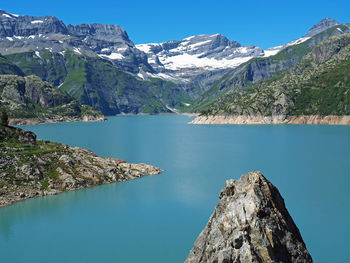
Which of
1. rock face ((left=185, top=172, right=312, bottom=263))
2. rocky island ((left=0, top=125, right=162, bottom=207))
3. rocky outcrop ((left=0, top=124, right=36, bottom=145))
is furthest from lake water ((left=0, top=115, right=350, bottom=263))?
rocky outcrop ((left=0, top=124, right=36, bottom=145))

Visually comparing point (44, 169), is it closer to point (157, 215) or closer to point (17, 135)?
point (17, 135)

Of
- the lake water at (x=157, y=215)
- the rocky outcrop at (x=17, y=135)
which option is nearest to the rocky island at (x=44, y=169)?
the rocky outcrop at (x=17, y=135)

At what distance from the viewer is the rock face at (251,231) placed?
82.0ft

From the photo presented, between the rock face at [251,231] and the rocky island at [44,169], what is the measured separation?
148ft

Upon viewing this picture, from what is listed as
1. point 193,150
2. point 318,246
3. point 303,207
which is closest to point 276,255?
point 318,246

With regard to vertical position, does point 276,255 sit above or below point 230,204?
below

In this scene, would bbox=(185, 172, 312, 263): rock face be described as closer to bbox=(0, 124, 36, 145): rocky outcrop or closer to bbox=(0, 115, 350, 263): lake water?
bbox=(0, 115, 350, 263): lake water

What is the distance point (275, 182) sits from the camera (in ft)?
256

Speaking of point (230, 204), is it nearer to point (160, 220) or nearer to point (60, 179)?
point (160, 220)

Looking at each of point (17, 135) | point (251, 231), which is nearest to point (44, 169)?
point (17, 135)

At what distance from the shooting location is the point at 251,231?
1001 inches

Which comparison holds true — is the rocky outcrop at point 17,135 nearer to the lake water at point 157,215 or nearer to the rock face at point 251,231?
the lake water at point 157,215

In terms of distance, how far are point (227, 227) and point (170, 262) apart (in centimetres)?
1417

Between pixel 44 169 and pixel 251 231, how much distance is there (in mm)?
55165
